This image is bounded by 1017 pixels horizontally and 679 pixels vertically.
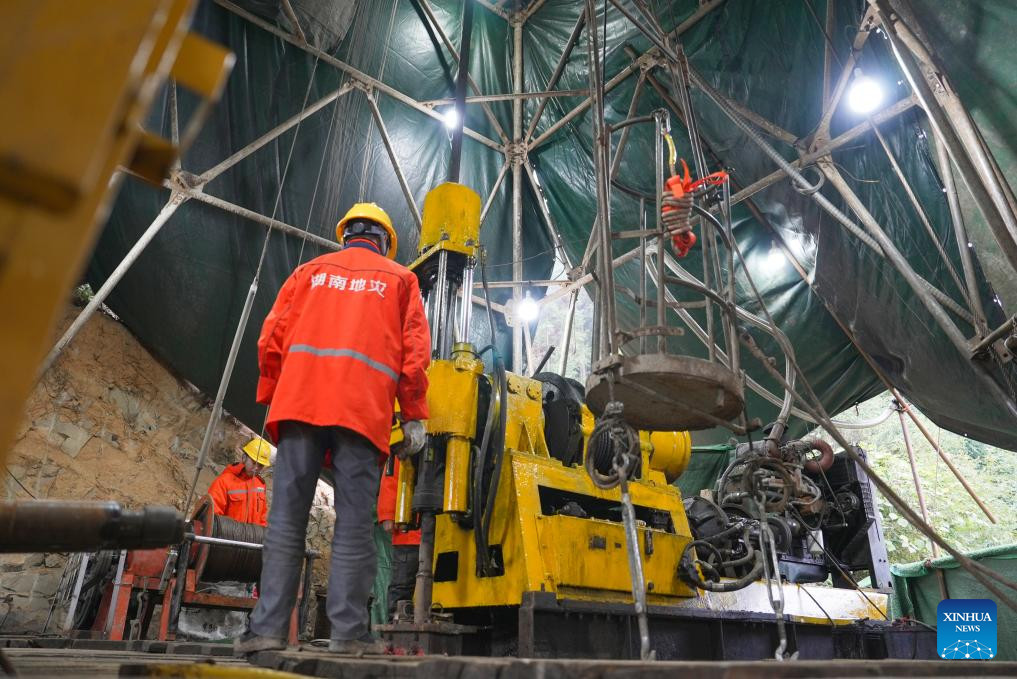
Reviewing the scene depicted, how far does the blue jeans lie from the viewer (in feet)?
8.80

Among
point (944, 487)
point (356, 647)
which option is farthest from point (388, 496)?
point (944, 487)

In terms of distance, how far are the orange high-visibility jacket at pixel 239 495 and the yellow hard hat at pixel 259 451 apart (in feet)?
1.59

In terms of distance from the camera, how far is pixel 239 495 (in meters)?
6.84

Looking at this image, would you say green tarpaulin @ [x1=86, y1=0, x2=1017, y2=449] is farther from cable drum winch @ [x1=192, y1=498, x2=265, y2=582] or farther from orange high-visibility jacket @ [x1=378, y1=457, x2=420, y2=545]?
orange high-visibility jacket @ [x1=378, y1=457, x2=420, y2=545]

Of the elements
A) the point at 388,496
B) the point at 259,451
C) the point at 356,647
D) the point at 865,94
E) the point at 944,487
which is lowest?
the point at 356,647

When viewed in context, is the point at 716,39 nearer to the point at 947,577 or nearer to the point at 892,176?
the point at 892,176

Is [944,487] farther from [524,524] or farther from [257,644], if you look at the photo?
[257,644]

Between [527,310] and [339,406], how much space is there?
6.18 meters

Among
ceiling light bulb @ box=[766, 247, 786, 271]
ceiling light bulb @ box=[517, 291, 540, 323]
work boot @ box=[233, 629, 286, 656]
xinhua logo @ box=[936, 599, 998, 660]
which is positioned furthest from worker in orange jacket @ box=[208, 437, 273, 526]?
ceiling light bulb @ box=[766, 247, 786, 271]

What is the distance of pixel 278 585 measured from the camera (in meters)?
2.71

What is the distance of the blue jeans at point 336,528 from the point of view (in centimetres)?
268

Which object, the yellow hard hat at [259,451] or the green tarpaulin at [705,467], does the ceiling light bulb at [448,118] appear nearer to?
the yellow hard hat at [259,451]

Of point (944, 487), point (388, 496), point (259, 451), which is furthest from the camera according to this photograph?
point (944, 487)

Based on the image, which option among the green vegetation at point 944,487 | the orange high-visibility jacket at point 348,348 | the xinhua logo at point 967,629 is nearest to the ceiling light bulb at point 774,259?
the xinhua logo at point 967,629
